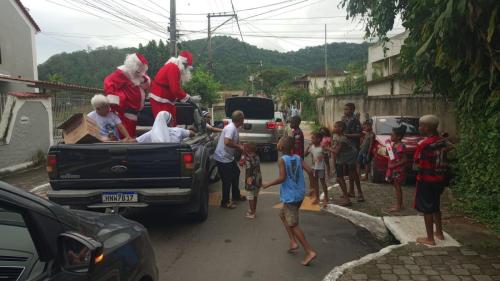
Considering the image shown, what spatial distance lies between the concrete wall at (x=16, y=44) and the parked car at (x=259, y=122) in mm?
11661

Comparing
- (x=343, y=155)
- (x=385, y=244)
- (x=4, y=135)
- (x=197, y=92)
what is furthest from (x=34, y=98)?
(x=197, y=92)

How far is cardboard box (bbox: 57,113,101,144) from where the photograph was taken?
20.4ft

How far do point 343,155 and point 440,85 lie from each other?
194 centimetres

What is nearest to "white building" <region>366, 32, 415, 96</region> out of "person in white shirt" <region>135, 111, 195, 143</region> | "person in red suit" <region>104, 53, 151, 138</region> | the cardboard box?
"person in red suit" <region>104, 53, 151, 138</region>

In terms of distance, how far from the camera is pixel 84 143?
20.3 feet

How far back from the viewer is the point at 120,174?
5.86m

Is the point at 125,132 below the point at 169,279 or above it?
above

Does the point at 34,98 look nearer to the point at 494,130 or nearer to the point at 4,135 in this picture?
the point at 4,135

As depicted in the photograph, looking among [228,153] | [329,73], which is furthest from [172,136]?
[329,73]

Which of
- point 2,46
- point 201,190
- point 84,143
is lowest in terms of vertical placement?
point 201,190

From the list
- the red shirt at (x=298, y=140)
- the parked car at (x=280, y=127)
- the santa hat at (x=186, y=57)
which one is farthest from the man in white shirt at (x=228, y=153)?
the parked car at (x=280, y=127)

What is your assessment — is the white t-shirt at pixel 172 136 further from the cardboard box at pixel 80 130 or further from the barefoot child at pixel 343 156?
the barefoot child at pixel 343 156

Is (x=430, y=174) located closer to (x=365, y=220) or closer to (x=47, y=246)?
(x=365, y=220)

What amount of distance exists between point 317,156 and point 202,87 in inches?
871
